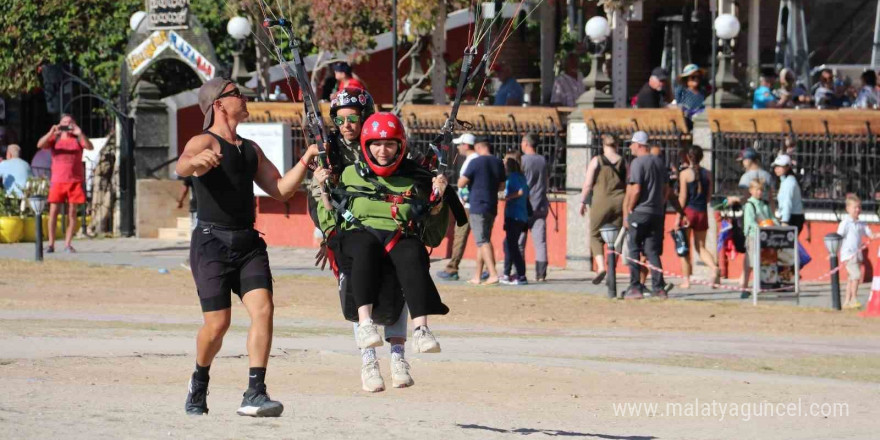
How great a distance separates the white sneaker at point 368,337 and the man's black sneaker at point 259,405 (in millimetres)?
624

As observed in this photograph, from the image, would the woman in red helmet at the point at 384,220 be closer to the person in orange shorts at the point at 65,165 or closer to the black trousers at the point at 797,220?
the black trousers at the point at 797,220

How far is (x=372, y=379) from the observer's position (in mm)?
9281

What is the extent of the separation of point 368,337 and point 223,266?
3.08ft

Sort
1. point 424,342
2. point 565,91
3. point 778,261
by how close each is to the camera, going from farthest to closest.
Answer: point 565,91 < point 778,261 < point 424,342

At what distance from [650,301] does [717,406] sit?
738 cm

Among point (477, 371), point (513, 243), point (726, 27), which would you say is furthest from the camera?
point (726, 27)

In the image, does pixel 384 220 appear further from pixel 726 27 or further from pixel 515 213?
pixel 726 27

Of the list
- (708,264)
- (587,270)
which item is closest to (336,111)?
(708,264)

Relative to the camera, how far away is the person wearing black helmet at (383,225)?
30.1ft

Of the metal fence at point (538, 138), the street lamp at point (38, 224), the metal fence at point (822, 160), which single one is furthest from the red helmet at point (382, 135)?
the street lamp at point (38, 224)

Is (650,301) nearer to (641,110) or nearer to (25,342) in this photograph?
(641,110)

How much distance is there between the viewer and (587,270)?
2139cm

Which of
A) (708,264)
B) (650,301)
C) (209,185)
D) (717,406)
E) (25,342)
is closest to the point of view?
(209,185)

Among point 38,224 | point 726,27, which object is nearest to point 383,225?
point 38,224
